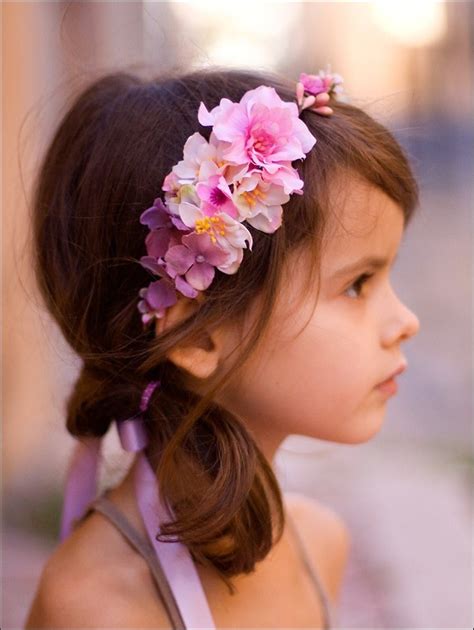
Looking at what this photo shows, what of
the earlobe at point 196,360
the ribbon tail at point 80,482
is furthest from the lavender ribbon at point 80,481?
the earlobe at point 196,360

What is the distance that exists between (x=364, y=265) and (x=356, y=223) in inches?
2.8

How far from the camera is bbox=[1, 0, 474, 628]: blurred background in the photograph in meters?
1.77

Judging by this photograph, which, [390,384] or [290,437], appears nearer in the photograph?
[390,384]

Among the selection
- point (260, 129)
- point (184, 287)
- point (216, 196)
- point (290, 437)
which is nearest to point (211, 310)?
point (184, 287)

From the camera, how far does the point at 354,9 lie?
5.67 metres

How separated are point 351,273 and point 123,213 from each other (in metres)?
0.37

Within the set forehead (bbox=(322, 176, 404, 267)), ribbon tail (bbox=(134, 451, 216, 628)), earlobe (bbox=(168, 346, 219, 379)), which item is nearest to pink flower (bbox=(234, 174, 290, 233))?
forehead (bbox=(322, 176, 404, 267))

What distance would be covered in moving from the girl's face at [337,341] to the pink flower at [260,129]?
4.8 inches

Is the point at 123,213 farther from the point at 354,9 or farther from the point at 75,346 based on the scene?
the point at 354,9

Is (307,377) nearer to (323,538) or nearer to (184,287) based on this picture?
(184,287)

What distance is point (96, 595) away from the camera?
1.27 metres

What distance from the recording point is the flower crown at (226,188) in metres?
1.22

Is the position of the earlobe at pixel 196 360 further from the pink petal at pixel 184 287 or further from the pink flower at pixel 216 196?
the pink flower at pixel 216 196

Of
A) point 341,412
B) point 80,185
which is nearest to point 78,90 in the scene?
point 80,185
